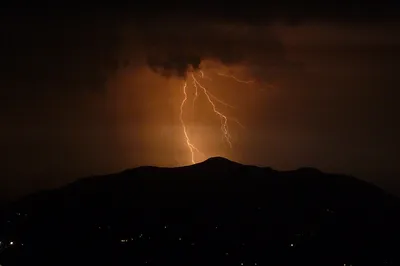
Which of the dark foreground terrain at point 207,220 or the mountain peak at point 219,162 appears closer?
the dark foreground terrain at point 207,220

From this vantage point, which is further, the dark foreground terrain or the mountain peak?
the mountain peak

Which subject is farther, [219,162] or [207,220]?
[219,162]

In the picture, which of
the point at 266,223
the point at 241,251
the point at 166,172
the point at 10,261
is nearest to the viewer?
the point at 10,261

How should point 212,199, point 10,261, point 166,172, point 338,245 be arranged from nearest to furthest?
1. point 10,261
2. point 338,245
3. point 212,199
4. point 166,172

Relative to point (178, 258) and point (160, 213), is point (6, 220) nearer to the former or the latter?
point (160, 213)

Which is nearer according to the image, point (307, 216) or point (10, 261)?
point (10, 261)

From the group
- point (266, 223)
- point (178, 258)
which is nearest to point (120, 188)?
point (266, 223)
